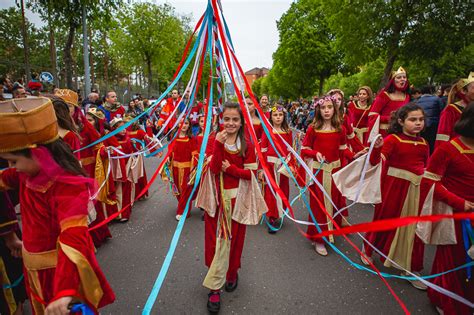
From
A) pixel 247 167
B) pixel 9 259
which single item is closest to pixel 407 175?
pixel 247 167

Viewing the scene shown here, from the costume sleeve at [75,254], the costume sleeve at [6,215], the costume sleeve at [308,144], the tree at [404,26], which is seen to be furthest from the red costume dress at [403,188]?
the tree at [404,26]

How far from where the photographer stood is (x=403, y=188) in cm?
302

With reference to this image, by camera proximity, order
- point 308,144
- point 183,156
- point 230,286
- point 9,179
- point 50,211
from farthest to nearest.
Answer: point 183,156, point 308,144, point 230,286, point 9,179, point 50,211

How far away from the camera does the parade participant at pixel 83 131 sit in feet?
12.0

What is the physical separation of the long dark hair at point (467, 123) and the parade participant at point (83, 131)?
4221mm

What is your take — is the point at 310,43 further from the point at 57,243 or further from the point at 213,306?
the point at 57,243

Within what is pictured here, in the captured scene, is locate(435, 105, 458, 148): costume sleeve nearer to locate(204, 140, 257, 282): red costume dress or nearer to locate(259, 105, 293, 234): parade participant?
locate(259, 105, 293, 234): parade participant

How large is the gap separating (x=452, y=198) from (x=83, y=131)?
4.31 meters

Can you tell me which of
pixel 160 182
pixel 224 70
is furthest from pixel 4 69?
pixel 224 70

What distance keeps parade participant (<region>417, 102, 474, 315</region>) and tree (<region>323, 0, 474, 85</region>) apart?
9.48m

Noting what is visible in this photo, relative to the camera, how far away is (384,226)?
1.24m

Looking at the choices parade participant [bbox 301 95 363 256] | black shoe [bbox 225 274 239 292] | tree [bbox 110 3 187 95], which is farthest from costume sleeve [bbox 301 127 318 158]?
tree [bbox 110 3 187 95]

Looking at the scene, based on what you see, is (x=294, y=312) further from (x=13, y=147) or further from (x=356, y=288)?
(x=13, y=147)

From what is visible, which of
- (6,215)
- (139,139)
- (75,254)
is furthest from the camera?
(139,139)
